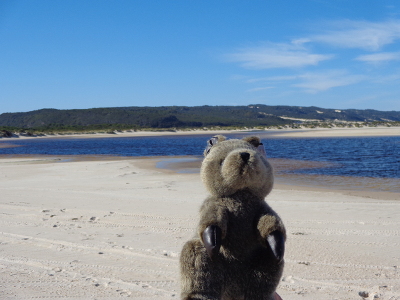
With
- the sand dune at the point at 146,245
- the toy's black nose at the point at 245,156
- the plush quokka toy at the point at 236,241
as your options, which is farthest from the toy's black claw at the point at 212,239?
the sand dune at the point at 146,245

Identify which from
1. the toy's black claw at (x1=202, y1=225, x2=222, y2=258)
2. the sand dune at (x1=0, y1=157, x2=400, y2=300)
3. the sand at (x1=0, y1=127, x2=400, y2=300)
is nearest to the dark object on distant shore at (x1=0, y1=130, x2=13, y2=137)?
the sand at (x1=0, y1=127, x2=400, y2=300)

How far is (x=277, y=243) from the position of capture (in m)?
2.46

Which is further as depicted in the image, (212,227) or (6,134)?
(6,134)

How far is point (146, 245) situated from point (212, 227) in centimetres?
346

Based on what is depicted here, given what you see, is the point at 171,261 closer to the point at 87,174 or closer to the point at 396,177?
the point at 87,174

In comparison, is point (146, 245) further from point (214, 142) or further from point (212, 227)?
point (212, 227)

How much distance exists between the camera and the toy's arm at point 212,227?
2451mm

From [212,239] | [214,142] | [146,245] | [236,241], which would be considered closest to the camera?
[212,239]

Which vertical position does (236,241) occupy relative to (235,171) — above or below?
below

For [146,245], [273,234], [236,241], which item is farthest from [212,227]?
[146,245]

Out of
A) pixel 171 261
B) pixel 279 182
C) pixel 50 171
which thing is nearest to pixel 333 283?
pixel 171 261

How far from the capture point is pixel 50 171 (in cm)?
1773

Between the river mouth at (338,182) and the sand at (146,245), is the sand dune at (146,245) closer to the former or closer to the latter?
the sand at (146,245)

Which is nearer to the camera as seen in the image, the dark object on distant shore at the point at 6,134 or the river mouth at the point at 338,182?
the river mouth at the point at 338,182
